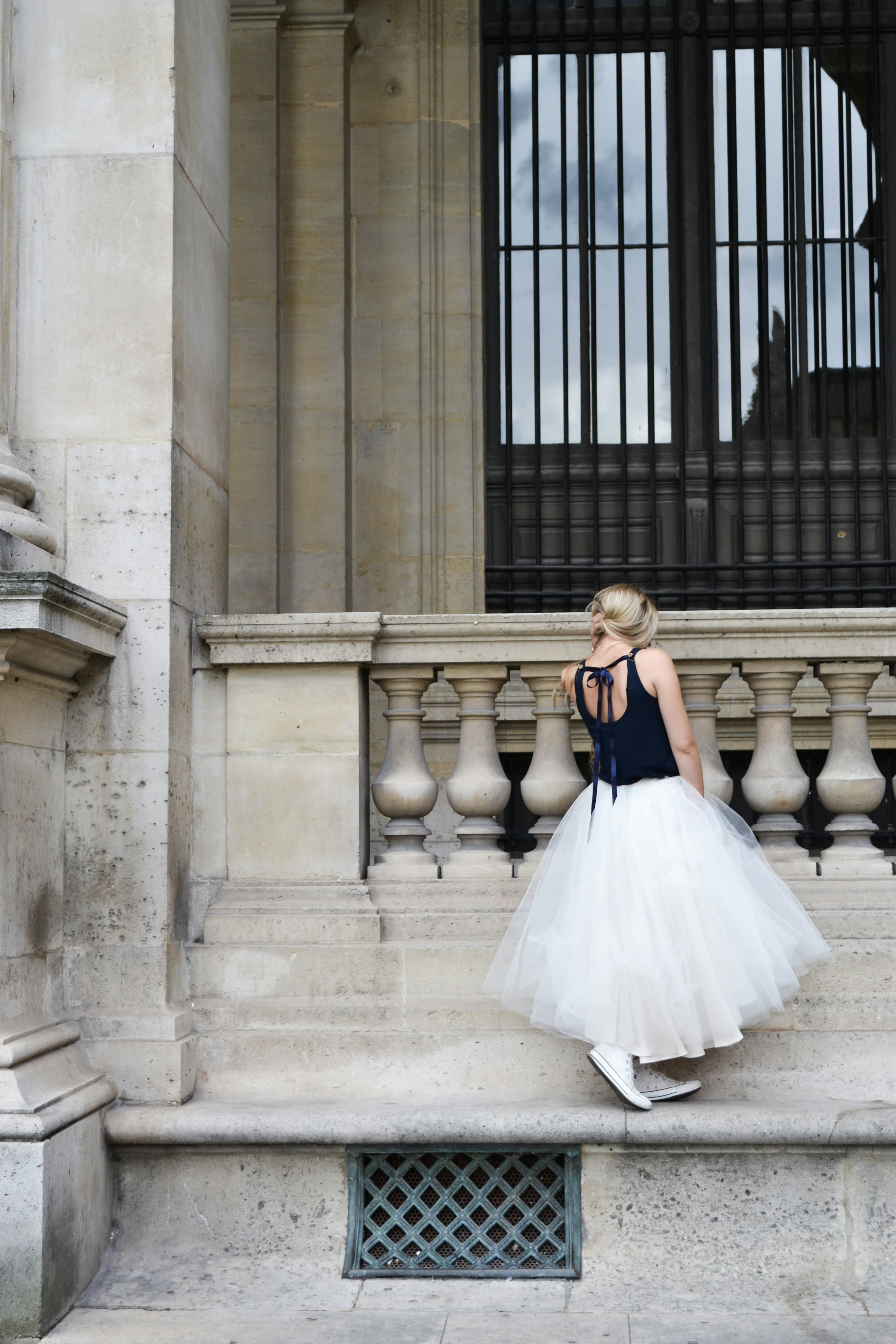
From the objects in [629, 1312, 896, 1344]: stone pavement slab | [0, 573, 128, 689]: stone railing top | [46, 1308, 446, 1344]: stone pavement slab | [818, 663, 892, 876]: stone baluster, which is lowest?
[629, 1312, 896, 1344]: stone pavement slab

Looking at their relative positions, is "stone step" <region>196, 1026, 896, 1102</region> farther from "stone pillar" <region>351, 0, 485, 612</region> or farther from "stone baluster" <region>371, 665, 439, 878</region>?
"stone pillar" <region>351, 0, 485, 612</region>

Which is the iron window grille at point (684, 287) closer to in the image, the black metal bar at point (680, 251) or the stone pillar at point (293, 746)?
the black metal bar at point (680, 251)

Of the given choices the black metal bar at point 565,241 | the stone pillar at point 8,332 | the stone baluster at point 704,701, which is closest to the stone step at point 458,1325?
the stone baluster at point 704,701

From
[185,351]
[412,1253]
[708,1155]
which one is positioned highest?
[185,351]

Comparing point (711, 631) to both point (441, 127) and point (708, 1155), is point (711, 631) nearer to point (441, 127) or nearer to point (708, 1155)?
point (708, 1155)

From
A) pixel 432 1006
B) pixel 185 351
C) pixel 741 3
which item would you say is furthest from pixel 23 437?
pixel 741 3

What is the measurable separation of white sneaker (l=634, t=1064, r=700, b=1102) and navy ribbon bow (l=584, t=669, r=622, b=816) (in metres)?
0.83

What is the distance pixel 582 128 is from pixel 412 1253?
610 centimetres

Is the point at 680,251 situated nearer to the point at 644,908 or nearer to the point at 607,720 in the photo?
the point at 607,720

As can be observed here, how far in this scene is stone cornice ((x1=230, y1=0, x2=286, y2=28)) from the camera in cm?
750

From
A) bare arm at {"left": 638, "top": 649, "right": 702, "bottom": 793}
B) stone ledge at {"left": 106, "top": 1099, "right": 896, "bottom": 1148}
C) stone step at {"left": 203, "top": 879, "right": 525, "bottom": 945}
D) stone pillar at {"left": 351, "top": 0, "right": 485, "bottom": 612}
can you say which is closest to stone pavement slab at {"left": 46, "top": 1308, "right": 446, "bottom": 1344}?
stone ledge at {"left": 106, "top": 1099, "right": 896, "bottom": 1148}

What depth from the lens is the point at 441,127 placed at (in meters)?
7.78

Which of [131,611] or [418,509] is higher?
[418,509]

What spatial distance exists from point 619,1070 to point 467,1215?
67 cm
